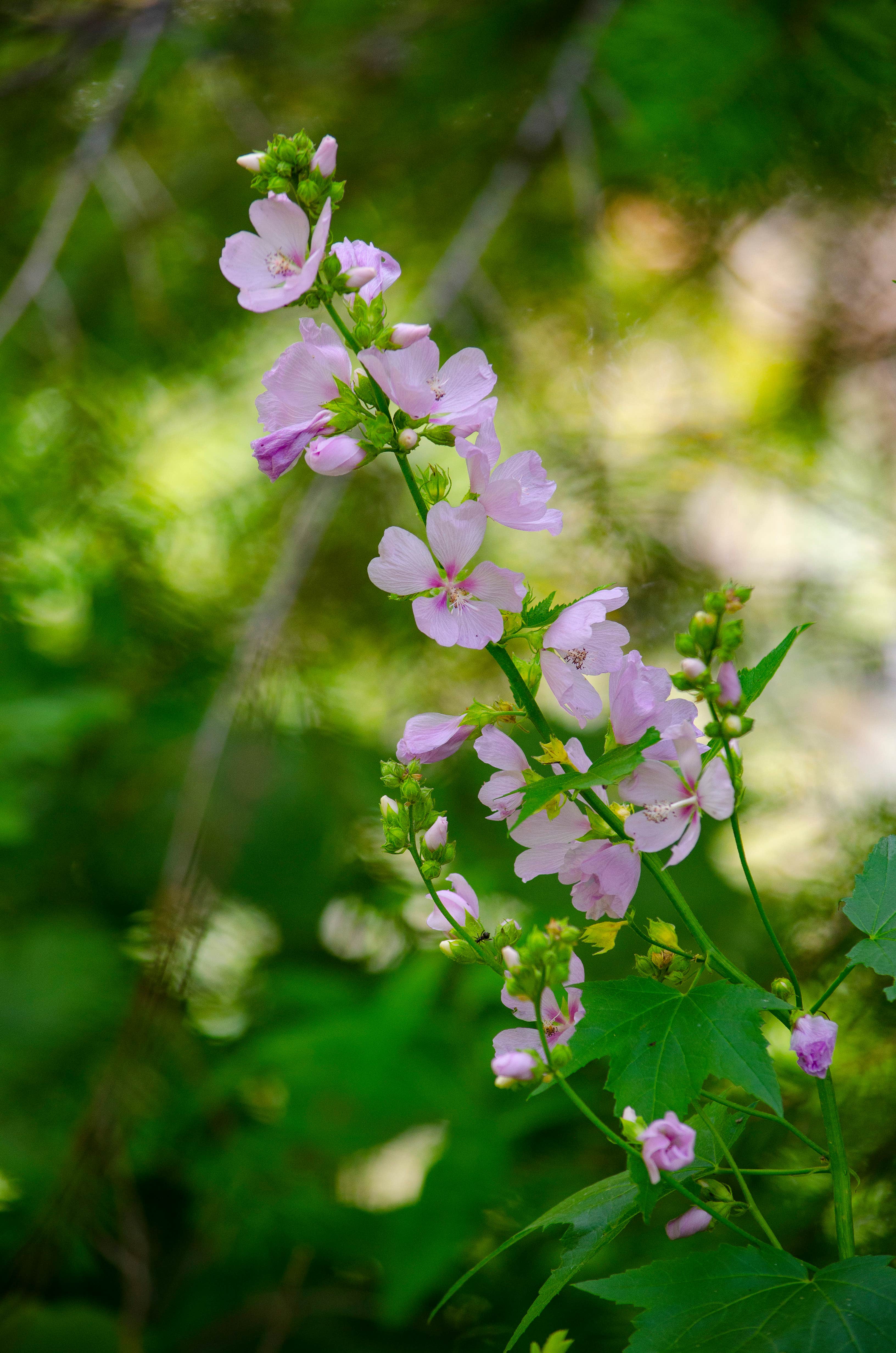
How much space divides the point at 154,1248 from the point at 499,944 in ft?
6.00

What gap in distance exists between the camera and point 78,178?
1.53 meters

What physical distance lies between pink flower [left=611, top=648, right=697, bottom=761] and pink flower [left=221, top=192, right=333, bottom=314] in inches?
11.3

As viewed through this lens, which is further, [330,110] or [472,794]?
[330,110]

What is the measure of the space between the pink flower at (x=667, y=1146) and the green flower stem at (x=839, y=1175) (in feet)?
0.26

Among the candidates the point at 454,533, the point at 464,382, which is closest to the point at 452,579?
the point at 454,533

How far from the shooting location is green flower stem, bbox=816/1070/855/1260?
0.46m

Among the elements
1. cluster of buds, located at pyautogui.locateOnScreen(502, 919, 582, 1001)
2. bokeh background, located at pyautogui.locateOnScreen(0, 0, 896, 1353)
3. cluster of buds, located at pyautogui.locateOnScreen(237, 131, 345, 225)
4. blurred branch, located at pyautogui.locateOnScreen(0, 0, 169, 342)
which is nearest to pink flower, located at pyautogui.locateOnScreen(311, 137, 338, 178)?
cluster of buds, located at pyautogui.locateOnScreen(237, 131, 345, 225)

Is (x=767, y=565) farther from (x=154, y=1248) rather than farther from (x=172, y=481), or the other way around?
(x=154, y=1248)

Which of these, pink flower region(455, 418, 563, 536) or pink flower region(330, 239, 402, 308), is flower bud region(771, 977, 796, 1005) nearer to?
pink flower region(455, 418, 563, 536)

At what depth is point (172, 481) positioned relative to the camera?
215cm

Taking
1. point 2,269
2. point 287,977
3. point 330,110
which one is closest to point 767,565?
point 287,977

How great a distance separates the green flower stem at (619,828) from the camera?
18.5 inches

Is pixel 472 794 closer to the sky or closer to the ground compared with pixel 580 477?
closer to the ground

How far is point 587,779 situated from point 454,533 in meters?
0.16
